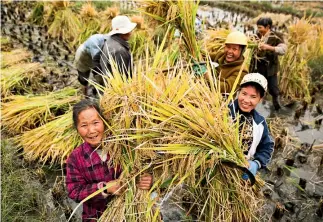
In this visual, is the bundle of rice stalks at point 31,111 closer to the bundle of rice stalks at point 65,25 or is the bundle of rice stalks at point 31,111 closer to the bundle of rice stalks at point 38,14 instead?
the bundle of rice stalks at point 65,25

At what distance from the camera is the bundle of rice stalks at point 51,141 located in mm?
3311

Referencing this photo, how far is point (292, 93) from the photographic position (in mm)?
5262

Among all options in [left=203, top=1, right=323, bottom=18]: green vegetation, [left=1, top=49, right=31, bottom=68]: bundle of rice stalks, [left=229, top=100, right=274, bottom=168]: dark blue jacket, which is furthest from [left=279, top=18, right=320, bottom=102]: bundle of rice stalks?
[left=203, top=1, right=323, bottom=18]: green vegetation

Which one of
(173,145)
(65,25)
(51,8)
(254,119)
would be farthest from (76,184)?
(51,8)

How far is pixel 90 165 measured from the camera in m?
1.74

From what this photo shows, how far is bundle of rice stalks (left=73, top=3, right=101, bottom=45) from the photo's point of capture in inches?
283

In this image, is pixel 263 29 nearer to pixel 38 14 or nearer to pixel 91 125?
pixel 91 125

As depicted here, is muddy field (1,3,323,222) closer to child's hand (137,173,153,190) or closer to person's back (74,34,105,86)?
person's back (74,34,105,86)

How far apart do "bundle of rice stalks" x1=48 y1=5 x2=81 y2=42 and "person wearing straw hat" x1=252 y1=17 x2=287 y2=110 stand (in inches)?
193

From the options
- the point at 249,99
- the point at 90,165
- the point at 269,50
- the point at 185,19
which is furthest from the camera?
the point at 269,50

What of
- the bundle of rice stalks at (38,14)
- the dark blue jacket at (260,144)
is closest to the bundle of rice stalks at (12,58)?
the bundle of rice stalks at (38,14)

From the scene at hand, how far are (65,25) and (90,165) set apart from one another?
706cm

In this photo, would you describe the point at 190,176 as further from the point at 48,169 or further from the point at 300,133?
the point at 300,133

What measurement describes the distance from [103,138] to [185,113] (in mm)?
468
